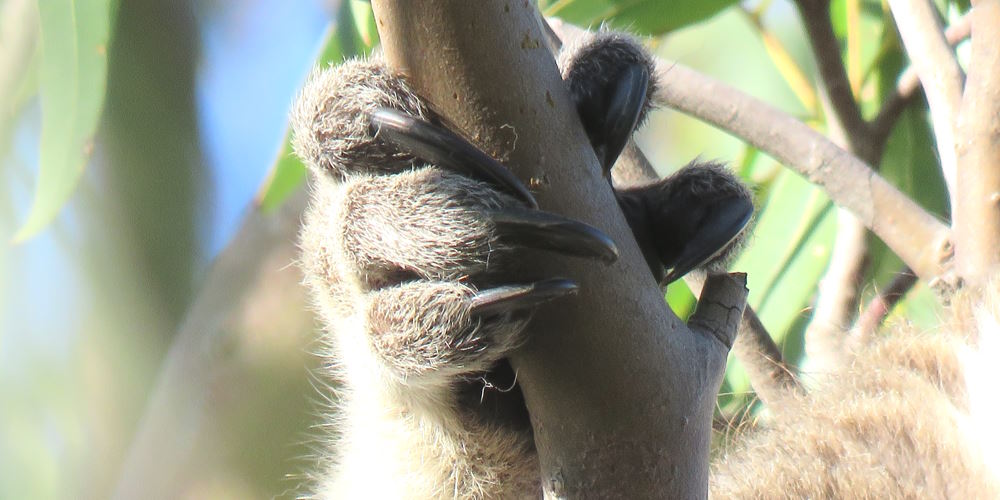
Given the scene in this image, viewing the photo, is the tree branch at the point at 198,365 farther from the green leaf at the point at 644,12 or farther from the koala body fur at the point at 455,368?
the koala body fur at the point at 455,368

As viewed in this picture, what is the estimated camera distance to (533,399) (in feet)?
2.16

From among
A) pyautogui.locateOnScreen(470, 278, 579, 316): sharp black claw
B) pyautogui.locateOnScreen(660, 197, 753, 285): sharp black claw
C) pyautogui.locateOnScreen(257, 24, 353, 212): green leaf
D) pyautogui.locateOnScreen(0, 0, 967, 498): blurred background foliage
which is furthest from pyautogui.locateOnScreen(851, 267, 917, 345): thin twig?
pyautogui.locateOnScreen(257, 24, 353, 212): green leaf

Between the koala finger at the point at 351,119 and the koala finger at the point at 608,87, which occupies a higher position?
the koala finger at the point at 351,119

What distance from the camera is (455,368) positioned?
708 mm

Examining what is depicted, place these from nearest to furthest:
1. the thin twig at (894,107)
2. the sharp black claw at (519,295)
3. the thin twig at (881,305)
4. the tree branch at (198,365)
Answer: the sharp black claw at (519,295)
the thin twig at (881,305)
the thin twig at (894,107)
the tree branch at (198,365)

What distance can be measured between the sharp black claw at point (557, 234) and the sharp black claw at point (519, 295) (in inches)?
0.9

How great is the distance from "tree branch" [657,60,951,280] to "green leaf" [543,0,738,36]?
178mm

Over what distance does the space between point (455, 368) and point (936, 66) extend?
44.5 inches

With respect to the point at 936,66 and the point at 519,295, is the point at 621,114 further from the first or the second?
the point at 936,66

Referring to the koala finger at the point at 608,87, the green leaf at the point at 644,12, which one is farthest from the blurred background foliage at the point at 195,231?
the koala finger at the point at 608,87

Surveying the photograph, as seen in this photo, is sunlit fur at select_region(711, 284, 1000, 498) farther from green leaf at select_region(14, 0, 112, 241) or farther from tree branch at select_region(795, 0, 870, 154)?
green leaf at select_region(14, 0, 112, 241)

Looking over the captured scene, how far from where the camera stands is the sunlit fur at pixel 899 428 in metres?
1.17

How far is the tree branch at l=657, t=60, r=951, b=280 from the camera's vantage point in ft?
4.94

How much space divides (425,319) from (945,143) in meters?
1.15
